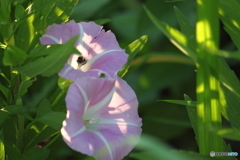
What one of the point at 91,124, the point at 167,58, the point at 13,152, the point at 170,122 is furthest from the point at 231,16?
the point at 170,122

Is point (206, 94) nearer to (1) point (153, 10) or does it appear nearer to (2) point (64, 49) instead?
(2) point (64, 49)

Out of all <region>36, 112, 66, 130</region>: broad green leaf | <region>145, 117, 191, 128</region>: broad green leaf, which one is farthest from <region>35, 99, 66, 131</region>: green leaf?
<region>145, 117, 191, 128</region>: broad green leaf

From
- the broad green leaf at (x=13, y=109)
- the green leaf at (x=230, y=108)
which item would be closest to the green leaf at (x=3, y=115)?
the broad green leaf at (x=13, y=109)

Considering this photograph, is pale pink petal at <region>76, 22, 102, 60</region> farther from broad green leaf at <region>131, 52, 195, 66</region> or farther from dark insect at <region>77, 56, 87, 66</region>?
broad green leaf at <region>131, 52, 195, 66</region>

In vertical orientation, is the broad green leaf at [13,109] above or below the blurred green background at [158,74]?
above

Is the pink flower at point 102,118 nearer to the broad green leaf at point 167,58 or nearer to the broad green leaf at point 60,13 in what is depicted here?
the broad green leaf at point 60,13

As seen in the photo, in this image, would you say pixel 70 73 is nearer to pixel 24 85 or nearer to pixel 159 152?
pixel 24 85
